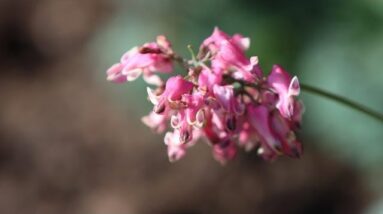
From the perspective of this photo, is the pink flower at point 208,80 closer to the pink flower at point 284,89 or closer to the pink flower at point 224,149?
the pink flower at point 284,89

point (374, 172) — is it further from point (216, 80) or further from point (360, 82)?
point (216, 80)

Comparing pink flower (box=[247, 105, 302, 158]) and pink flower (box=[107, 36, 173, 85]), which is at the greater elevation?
pink flower (box=[107, 36, 173, 85])

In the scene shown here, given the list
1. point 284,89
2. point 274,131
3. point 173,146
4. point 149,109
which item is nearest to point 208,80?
point 284,89

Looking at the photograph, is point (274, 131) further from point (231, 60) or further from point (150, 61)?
point (150, 61)

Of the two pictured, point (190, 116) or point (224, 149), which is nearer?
point (190, 116)

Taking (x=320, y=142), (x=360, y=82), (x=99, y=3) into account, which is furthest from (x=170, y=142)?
(x=99, y=3)

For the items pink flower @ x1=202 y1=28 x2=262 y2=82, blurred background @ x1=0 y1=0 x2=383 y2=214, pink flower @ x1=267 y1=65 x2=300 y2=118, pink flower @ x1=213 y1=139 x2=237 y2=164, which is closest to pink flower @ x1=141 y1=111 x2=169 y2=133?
pink flower @ x1=213 y1=139 x2=237 y2=164

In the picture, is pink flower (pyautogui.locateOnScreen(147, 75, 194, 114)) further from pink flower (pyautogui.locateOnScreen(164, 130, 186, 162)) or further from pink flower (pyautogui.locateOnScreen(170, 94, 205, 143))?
pink flower (pyautogui.locateOnScreen(164, 130, 186, 162))

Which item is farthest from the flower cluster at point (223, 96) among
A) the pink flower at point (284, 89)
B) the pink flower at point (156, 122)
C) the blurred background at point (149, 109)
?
the blurred background at point (149, 109)
